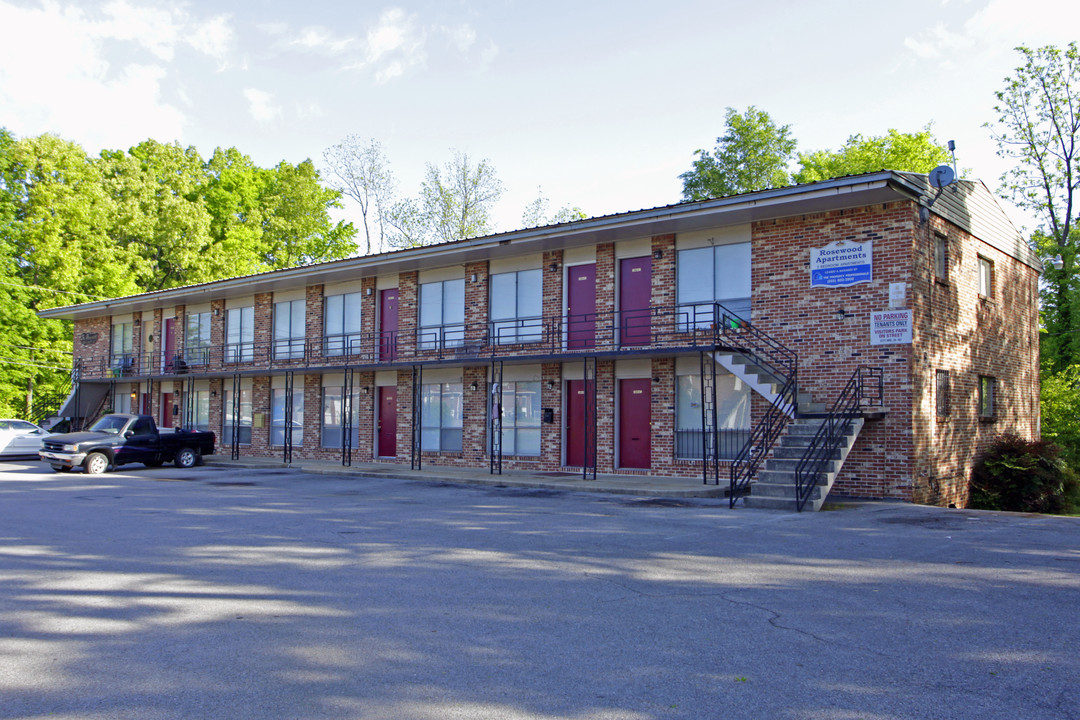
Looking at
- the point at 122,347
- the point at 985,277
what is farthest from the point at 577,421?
the point at 122,347

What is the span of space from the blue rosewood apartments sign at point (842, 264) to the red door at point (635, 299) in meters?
4.15

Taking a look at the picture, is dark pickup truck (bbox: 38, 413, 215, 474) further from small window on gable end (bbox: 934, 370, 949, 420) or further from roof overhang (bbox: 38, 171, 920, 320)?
small window on gable end (bbox: 934, 370, 949, 420)

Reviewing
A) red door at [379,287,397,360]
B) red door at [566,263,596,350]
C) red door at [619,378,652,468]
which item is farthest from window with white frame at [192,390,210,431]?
red door at [619,378,652,468]

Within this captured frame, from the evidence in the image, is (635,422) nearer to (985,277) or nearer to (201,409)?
(985,277)

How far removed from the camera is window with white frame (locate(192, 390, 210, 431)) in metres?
30.4

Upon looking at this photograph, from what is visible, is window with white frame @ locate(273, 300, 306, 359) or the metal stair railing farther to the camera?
window with white frame @ locate(273, 300, 306, 359)

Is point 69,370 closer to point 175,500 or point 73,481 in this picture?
point 73,481

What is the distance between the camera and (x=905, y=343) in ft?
50.9

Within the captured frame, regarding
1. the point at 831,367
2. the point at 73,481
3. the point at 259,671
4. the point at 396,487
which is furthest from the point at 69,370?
the point at 259,671

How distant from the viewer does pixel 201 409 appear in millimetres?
30781

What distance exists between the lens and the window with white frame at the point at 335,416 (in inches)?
1001

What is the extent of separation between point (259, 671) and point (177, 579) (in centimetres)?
319

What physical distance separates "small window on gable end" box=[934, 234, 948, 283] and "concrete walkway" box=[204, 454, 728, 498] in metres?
6.27

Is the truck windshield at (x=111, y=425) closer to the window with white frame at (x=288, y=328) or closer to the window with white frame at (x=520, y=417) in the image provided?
the window with white frame at (x=288, y=328)
